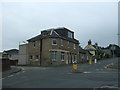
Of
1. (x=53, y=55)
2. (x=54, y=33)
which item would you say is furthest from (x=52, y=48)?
(x=54, y=33)

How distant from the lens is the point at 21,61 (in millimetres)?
51281

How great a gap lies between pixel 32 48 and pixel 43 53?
4779 mm

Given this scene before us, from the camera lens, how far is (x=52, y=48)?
42375 millimetres

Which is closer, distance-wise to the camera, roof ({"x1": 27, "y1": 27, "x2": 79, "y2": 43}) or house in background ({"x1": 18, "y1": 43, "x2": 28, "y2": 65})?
roof ({"x1": 27, "y1": 27, "x2": 79, "y2": 43})

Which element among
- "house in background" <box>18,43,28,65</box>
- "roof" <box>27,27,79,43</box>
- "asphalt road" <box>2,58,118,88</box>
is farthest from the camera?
"house in background" <box>18,43,28,65</box>

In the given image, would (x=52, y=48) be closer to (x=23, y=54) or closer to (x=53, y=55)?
(x=53, y=55)

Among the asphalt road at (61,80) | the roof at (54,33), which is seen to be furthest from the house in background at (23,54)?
the asphalt road at (61,80)

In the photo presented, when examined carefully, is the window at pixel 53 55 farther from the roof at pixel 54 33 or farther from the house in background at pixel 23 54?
the house in background at pixel 23 54

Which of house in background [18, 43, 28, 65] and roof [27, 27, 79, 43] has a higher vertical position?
roof [27, 27, 79, 43]

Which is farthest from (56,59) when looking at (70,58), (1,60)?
(1,60)

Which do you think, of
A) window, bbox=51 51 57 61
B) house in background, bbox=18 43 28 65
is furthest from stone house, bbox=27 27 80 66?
house in background, bbox=18 43 28 65

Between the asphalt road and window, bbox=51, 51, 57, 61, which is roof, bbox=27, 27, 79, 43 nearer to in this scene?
window, bbox=51, 51, 57, 61

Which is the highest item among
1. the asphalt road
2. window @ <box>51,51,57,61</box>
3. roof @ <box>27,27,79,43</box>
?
roof @ <box>27,27,79,43</box>

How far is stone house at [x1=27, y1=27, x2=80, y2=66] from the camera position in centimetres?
4238
